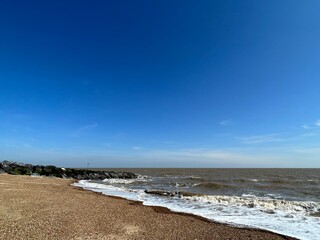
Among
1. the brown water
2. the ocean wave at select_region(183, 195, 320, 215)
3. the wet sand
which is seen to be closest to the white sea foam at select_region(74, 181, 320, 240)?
the ocean wave at select_region(183, 195, 320, 215)

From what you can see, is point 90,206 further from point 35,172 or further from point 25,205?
point 35,172

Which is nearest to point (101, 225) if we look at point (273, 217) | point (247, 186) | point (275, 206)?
point (273, 217)

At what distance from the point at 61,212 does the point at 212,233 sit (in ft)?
26.7

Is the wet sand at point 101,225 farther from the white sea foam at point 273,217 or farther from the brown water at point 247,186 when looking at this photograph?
the brown water at point 247,186

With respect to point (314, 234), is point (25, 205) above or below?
above

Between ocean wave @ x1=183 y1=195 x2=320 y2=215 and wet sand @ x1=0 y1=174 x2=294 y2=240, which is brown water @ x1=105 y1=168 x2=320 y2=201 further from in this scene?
wet sand @ x1=0 y1=174 x2=294 y2=240

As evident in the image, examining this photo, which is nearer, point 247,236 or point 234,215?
point 247,236

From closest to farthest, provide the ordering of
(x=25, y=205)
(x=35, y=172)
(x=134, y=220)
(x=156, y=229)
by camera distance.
→ (x=156, y=229), (x=134, y=220), (x=25, y=205), (x=35, y=172)

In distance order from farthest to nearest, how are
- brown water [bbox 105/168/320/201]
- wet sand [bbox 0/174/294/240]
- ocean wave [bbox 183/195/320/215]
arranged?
brown water [bbox 105/168/320/201] → ocean wave [bbox 183/195/320/215] → wet sand [bbox 0/174/294/240]

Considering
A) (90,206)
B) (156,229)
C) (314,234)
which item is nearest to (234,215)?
(314,234)

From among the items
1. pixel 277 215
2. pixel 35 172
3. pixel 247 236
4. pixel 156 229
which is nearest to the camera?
pixel 247 236

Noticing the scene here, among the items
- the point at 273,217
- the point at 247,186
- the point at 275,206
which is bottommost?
the point at 273,217

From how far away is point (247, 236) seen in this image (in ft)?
35.3

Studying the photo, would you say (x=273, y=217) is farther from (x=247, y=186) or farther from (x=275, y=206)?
(x=247, y=186)
